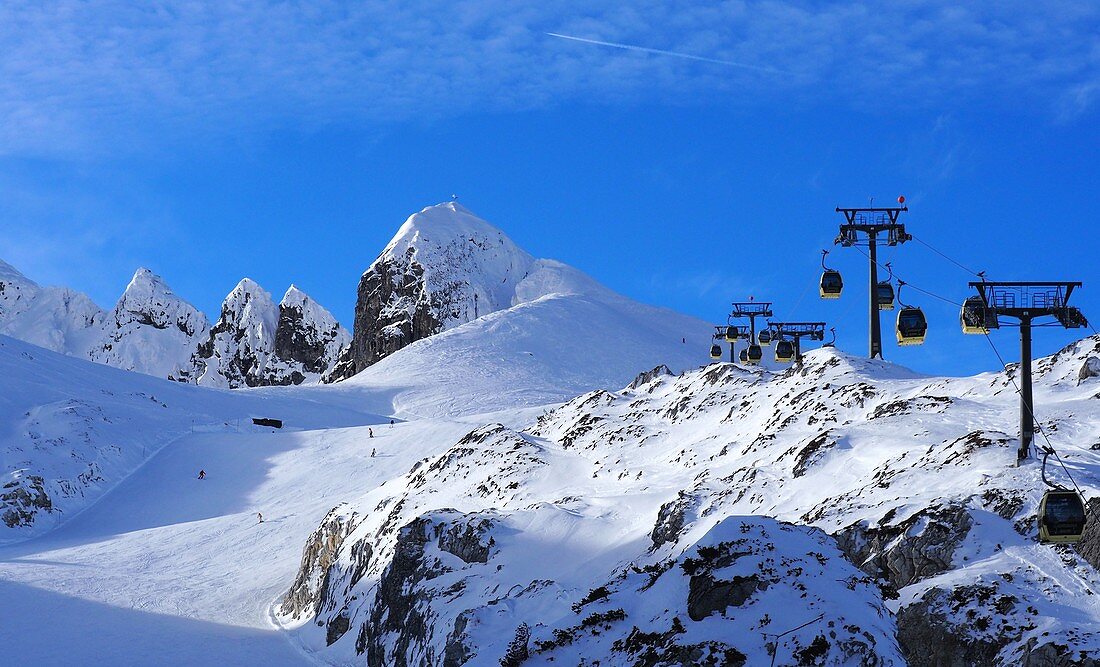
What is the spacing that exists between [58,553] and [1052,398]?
36.0 meters

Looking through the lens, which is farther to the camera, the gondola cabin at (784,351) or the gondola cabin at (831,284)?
the gondola cabin at (784,351)

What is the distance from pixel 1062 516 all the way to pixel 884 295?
56.6 feet

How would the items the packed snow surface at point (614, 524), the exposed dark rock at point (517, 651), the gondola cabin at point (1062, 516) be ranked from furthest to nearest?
the gondola cabin at point (1062, 516) → the packed snow surface at point (614, 524) → the exposed dark rock at point (517, 651)

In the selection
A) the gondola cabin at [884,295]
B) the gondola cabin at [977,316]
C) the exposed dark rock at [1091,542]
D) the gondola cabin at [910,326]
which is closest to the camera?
the exposed dark rock at [1091,542]

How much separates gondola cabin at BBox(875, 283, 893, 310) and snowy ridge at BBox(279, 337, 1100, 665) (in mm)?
1790

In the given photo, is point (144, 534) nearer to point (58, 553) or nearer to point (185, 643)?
point (58, 553)

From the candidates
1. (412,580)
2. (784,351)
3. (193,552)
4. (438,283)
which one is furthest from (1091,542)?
(438,283)

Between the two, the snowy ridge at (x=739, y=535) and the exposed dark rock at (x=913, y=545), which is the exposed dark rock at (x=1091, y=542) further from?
the exposed dark rock at (x=913, y=545)

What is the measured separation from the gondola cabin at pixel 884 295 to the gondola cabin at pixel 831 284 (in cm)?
121

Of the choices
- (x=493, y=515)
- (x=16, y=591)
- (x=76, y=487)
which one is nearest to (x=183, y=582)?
(x=16, y=591)

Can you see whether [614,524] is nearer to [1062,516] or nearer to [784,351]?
[1062,516]

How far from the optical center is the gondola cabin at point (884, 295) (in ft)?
102

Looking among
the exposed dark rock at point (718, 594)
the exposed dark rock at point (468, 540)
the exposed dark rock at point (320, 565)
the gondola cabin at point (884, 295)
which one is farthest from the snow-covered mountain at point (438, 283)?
the exposed dark rock at point (718, 594)

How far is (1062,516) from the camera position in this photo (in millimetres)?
14641
